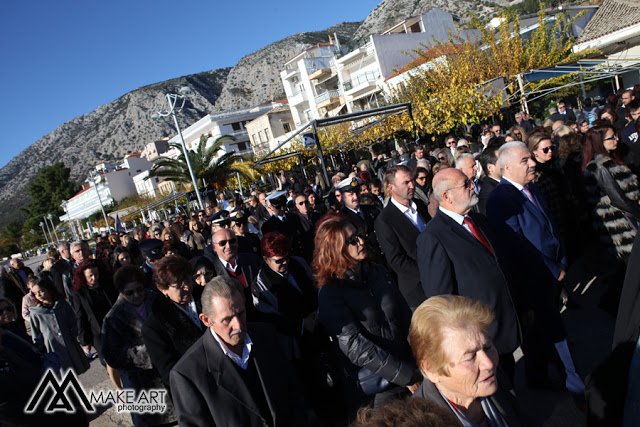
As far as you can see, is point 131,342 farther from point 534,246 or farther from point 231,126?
point 231,126

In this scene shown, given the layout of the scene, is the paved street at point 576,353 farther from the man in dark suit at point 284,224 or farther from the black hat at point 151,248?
the man in dark suit at point 284,224

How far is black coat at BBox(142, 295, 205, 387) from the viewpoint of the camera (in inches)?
127

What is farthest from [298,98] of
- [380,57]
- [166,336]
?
[166,336]

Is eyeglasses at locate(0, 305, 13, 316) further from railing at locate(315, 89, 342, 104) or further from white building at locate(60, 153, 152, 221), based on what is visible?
white building at locate(60, 153, 152, 221)

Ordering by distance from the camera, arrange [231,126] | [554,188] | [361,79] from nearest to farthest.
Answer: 1. [554,188]
2. [361,79]
3. [231,126]

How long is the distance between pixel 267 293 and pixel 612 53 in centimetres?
3450

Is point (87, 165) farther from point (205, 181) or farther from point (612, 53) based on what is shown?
point (612, 53)

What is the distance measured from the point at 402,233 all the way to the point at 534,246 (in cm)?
116

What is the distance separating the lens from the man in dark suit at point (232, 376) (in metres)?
2.43

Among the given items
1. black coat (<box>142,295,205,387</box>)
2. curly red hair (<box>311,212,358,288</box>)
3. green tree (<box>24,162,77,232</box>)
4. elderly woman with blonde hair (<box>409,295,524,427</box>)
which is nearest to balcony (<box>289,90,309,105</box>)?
black coat (<box>142,295,205,387</box>)

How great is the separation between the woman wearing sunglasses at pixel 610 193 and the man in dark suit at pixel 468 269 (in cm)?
202

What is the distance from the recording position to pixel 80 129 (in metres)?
180

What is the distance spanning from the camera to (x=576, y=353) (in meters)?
3.92

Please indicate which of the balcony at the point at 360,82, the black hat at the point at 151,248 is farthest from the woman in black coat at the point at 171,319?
the balcony at the point at 360,82
